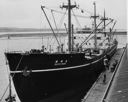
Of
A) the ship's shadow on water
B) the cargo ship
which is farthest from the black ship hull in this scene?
the ship's shadow on water

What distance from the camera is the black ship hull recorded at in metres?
16.4

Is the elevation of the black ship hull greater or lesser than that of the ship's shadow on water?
greater

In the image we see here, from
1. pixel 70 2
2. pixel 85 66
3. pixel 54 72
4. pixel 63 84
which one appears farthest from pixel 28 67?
pixel 70 2

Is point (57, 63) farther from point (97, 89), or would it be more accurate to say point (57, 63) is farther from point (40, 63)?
point (97, 89)

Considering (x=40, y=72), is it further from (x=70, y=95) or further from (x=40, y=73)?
(x=70, y=95)

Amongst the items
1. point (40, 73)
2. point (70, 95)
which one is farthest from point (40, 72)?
point (70, 95)

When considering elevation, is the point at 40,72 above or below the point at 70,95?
above

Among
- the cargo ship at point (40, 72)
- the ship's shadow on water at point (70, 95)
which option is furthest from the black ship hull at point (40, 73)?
the ship's shadow on water at point (70, 95)

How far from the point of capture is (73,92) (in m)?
→ 19.7

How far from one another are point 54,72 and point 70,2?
759cm

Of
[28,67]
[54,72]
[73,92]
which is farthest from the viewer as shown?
[73,92]

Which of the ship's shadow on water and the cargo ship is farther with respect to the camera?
the ship's shadow on water

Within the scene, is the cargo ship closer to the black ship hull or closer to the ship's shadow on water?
the black ship hull

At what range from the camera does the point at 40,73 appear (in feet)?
55.6
